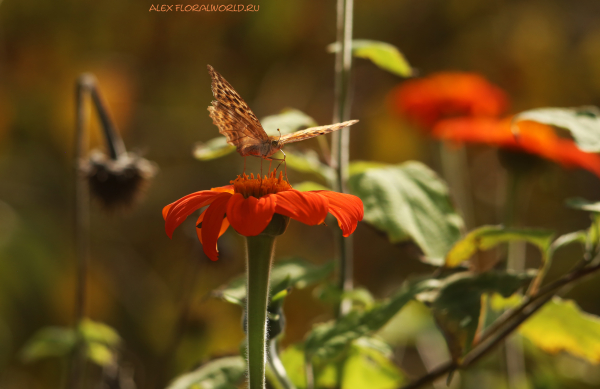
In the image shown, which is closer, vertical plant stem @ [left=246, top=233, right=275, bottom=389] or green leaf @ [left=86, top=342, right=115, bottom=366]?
vertical plant stem @ [left=246, top=233, right=275, bottom=389]

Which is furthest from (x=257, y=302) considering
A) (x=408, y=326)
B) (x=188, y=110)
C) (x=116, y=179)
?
(x=188, y=110)

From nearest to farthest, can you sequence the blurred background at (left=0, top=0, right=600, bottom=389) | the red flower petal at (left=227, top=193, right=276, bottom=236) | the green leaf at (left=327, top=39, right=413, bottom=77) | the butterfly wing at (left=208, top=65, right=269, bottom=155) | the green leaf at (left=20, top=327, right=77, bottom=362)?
the red flower petal at (left=227, top=193, right=276, bottom=236) → the butterfly wing at (left=208, top=65, right=269, bottom=155) → the green leaf at (left=327, top=39, right=413, bottom=77) → the green leaf at (left=20, top=327, right=77, bottom=362) → the blurred background at (left=0, top=0, right=600, bottom=389)

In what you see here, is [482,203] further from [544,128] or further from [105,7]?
[105,7]

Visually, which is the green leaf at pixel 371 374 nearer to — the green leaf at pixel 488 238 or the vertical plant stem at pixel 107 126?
the green leaf at pixel 488 238

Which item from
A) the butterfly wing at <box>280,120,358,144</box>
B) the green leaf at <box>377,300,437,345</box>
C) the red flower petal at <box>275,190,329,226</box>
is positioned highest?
the butterfly wing at <box>280,120,358,144</box>

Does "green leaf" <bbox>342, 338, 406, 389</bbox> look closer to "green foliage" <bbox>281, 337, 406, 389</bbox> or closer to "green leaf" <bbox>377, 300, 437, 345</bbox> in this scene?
"green foliage" <bbox>281, 337, 406, 389</bbox>

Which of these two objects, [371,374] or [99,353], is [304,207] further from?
[99,353]

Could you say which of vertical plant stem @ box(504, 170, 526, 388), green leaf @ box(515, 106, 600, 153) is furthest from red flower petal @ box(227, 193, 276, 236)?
vertical plant stem @ box(504, 170, 526, 388)

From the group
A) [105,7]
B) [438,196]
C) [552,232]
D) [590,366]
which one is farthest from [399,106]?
[105,7]
